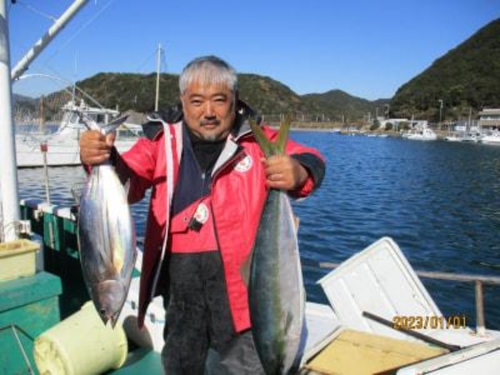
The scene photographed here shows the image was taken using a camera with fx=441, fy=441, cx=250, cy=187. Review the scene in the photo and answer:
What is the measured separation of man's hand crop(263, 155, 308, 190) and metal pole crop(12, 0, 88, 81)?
3869 mm

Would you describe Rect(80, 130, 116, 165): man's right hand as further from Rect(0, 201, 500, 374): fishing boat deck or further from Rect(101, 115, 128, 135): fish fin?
Rect(0, 201, 500, 374): fishing boat deck

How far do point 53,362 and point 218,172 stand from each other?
2.30 meters

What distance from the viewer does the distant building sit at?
109 meters

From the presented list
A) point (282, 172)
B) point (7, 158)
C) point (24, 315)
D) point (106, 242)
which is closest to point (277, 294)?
point (282, 172)

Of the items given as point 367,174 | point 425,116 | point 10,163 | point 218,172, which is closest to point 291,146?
point 218,172

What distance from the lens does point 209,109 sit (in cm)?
225

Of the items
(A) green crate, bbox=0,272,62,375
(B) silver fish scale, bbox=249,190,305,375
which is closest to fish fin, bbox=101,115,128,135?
(B) silver fish scale, bbox=249,190,305,375

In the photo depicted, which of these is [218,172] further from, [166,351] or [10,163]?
[10,163]

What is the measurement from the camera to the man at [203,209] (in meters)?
2.28

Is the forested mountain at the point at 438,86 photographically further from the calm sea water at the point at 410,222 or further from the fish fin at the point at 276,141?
the fish fin at the point at 276,141

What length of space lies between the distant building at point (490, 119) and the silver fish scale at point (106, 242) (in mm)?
123758

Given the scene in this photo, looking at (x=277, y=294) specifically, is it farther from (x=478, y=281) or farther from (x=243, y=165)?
(x=478, y=281)

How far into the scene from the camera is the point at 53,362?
11.3ft
